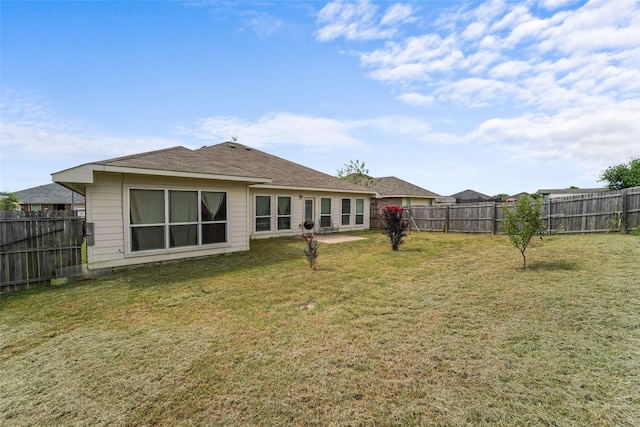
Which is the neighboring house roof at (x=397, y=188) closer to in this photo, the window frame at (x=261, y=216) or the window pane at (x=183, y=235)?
the window frame at (x=261, y=216)

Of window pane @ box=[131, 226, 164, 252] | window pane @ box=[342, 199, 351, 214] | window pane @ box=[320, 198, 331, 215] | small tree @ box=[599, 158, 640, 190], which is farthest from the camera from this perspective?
small tree @ box=[599, 158, 640, 190]

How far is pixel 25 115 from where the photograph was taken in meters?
10.4

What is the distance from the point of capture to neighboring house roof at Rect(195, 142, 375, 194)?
13.1 meters

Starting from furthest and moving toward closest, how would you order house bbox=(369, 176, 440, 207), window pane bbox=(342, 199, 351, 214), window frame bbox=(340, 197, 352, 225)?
house bbox=(369, 176, 440, 207) → window pane bbox=(342, 199, 351, 214) → window frame bbox=(340, 197, 352, 225)

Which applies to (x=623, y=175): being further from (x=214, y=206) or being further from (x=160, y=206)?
(x=160, y=206)

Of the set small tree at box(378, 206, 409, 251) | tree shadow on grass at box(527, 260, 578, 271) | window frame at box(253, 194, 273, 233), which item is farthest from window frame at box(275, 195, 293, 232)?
tree shadow on grass at box(527, 260, 578, 271)

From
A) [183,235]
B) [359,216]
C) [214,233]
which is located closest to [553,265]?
[214,233]

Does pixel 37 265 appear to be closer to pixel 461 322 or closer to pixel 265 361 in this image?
pixel 265 361

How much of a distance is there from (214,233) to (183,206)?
125 cm

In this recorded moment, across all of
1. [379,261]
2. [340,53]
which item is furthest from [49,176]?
[340,53]

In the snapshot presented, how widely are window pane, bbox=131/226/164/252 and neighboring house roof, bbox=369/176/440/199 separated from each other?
18.4 m

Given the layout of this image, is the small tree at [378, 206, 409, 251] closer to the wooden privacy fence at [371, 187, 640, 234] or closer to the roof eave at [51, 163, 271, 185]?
the wooden privacy fence at [371, 187, 640, 234]

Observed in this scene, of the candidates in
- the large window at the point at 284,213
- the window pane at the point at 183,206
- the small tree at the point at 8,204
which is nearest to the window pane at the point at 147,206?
the window pane at the point at 183,206

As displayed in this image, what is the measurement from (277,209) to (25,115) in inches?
Result: 410
